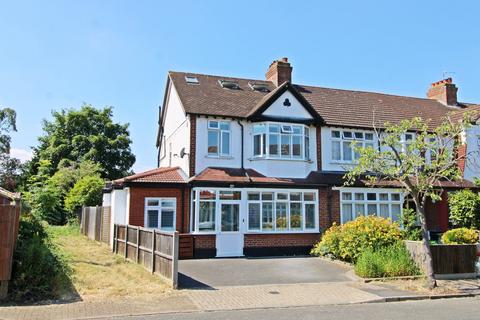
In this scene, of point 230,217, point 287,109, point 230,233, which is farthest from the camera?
point 287,109

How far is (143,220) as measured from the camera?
1925 cm

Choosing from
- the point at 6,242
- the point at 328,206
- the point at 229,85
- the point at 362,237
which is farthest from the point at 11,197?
the point at 229,85

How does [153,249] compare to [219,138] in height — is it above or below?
below

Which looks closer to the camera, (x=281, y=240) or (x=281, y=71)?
(x=281, y=240)

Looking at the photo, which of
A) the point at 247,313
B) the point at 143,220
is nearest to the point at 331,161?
the point at 143,220

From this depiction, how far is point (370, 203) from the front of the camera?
2208 cm

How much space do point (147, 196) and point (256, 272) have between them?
6.42m

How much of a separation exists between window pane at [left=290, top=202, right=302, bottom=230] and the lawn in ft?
25.4

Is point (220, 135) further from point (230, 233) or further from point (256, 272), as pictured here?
point (256, 272)

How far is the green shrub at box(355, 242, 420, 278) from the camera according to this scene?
1418 cm

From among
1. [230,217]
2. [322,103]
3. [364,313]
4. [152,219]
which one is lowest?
[364,313]

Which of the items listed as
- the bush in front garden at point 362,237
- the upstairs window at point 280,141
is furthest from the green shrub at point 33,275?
the upstairs window at point 280,141

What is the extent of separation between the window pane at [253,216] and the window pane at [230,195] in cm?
64

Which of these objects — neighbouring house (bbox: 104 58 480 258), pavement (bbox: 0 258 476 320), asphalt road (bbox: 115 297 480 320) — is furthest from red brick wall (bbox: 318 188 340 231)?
asphalt road (bbox: 115 297 480 320)
